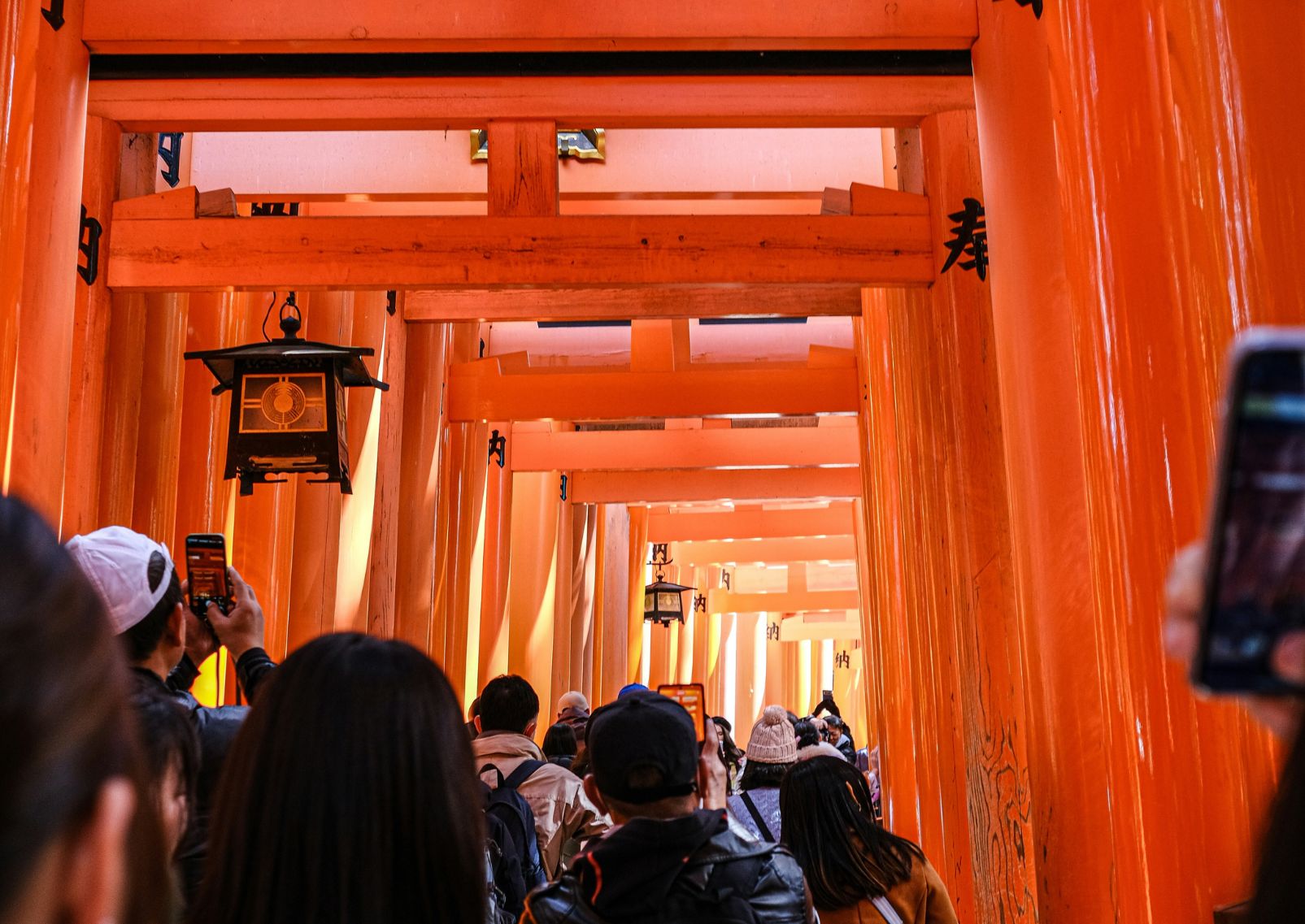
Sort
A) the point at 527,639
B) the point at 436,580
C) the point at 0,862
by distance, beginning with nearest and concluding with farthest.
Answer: the point at 0,862, the point at 436,580, the point at 527,639

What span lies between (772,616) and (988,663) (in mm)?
22361

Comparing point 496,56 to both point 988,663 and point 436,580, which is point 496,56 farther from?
point 436,580

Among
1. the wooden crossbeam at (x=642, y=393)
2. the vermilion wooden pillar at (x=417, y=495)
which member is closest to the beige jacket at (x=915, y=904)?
the vermilion wooden pillar at (x=417, y=495)

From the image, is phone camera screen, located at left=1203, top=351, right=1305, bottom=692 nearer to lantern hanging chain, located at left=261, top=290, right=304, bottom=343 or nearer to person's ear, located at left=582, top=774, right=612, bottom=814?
person's ear, located at left=582, top=774, right=612, bottom=814

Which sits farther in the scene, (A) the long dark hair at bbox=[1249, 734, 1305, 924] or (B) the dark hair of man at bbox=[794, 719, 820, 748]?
(B) the dark hair of man at bbox=[794, 719, 820, 748]

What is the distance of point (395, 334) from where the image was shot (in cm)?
679

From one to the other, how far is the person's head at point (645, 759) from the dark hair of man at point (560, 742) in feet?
11.7

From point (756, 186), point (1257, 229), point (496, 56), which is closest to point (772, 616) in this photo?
point (756, 186)

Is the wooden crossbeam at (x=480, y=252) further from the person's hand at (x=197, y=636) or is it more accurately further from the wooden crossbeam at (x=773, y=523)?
the wooden crossbeam at (x=773, y=523)

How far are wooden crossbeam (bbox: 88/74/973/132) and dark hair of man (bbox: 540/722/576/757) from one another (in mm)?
A: 2659

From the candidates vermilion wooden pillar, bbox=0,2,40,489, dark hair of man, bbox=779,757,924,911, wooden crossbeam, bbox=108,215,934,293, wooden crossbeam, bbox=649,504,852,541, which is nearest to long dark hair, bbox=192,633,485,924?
dark hair of man, bbox=779,757,924,911

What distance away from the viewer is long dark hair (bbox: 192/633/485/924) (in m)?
1.34

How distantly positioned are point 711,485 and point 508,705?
737cm

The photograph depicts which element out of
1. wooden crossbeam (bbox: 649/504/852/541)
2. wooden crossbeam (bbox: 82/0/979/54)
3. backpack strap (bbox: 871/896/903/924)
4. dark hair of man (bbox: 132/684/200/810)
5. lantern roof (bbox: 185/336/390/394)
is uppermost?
wooden crossbeam (bbox: 82/0/979/54)
